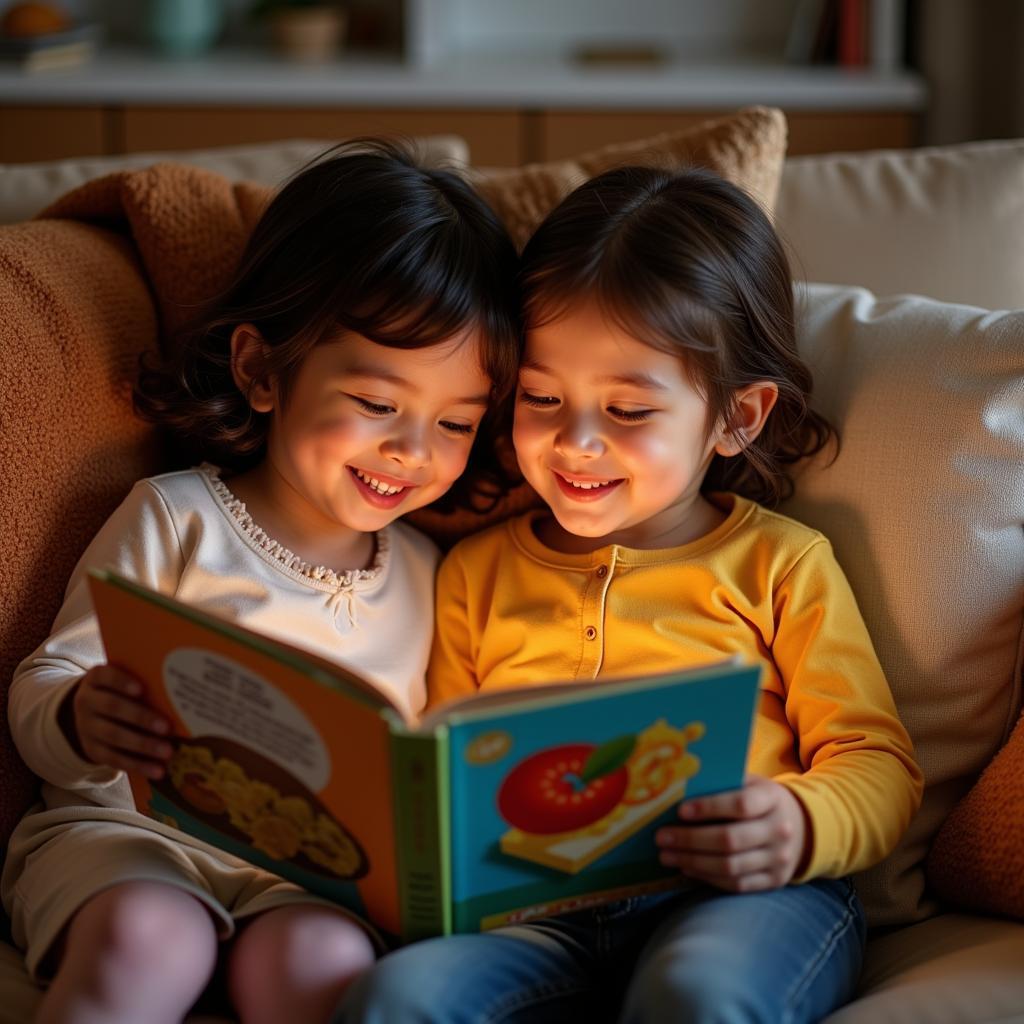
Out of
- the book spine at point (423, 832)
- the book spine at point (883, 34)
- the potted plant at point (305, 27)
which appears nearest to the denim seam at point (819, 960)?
the book spine at point (423, 832)

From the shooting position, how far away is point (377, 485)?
133cm

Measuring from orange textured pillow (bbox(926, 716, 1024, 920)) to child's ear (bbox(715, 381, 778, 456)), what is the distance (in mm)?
365

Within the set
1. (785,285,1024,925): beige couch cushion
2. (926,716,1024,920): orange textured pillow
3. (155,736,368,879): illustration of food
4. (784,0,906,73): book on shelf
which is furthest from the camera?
(784,0,906,73): book on shelf

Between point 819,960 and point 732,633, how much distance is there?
315mm

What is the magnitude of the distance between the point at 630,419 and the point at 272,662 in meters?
0.45

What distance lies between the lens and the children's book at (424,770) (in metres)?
0.96

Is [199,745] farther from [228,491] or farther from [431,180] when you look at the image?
[431,180]

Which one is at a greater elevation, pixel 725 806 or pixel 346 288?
pixel 346 288

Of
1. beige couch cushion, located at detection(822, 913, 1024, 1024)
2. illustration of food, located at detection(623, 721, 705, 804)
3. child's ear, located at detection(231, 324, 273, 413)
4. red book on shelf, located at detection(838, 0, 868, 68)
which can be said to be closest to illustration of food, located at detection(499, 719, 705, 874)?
illustration of food, located at detection(623, 721, 705, 804)

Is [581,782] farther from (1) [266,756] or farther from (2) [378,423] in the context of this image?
(2) [378,423]

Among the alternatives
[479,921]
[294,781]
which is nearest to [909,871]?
[479,921]

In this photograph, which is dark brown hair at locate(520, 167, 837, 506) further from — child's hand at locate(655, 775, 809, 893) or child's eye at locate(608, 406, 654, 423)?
child's hand at locate(655, 775, 809, 893)

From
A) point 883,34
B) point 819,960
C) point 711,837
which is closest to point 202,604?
point 711,837

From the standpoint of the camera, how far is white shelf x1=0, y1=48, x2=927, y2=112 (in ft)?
9.80
